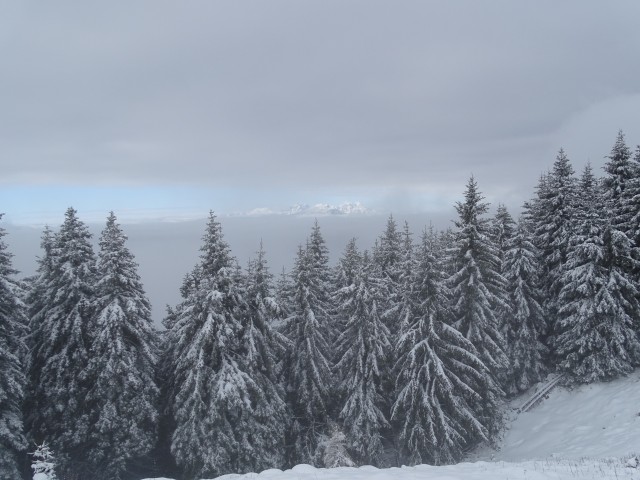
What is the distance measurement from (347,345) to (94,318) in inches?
619

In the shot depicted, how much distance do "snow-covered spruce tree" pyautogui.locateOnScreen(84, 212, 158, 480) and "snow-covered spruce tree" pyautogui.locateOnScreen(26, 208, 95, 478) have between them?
61cm

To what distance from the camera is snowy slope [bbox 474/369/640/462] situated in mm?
20781

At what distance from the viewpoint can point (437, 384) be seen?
2422cm

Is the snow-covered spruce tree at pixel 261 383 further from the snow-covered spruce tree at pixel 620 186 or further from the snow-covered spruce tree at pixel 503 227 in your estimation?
the snow-covered spruce tree at pixel 620 186

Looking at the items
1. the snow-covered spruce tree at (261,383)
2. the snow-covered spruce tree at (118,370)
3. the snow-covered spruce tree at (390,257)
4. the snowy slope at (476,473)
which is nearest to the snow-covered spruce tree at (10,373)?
the snow-covered spruce tree at (118,370)

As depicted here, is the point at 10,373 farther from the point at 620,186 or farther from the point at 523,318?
the point at 620,186

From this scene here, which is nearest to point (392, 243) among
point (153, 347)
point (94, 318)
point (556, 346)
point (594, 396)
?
point (556, 346)

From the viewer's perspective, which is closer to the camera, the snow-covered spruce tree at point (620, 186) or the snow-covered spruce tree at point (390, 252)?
the snow-covered spruce tree at point (620, 186)

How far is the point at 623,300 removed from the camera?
26281 mm

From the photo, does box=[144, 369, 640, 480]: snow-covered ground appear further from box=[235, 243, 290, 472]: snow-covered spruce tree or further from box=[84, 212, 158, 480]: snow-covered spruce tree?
box=[84, 212, 158, 480]: snow-covered spruce tree

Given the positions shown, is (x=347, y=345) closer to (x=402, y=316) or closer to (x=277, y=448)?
(x=402, y=316)

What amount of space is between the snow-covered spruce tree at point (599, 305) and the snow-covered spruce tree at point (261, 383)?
19.0 meters

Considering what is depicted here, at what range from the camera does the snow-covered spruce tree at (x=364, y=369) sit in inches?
998

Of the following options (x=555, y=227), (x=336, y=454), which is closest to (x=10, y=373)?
(x=336, y=454)
